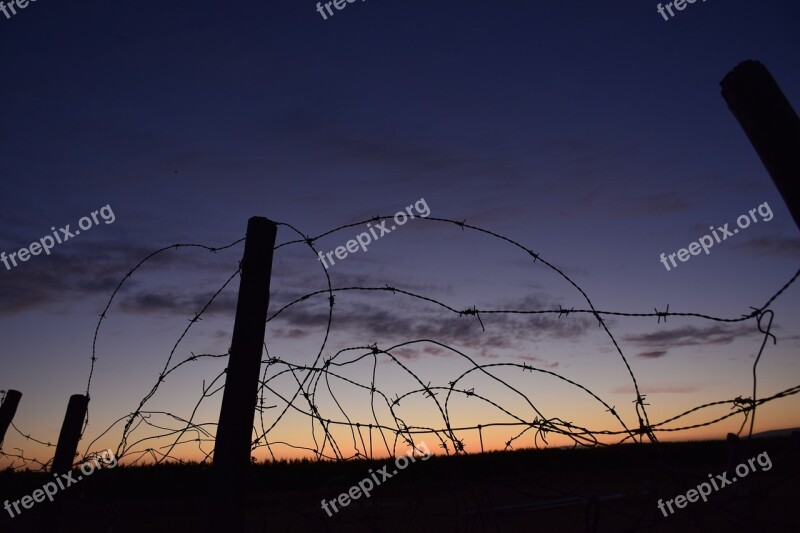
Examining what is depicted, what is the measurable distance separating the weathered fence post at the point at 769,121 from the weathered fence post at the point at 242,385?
1.69 m

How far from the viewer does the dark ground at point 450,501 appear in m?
2.31

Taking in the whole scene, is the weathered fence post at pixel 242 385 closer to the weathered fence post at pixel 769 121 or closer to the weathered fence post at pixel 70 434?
the weathered fence post at pixel 769 121

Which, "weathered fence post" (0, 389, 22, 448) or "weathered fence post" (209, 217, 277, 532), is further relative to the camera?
"weathered fence post" (0, 389, 22, 448)

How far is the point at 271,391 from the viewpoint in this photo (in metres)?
2.89

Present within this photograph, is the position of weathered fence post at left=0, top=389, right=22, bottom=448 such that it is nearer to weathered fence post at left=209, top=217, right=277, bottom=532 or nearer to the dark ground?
the dark ground

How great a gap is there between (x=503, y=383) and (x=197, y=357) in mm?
1505

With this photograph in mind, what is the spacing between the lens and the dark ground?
2.31 m

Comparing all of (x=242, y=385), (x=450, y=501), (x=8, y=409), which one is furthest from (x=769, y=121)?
(x=450, y=501)

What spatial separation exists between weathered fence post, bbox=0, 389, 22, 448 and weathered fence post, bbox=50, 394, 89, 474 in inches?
49.7

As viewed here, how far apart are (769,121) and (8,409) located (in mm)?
5138

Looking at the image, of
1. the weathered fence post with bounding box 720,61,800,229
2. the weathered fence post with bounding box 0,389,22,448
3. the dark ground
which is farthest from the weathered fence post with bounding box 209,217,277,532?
the weathered fence post with bounding box 0,389,22,448

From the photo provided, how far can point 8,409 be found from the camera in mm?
4680

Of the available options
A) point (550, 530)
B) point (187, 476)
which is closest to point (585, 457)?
point (187, 476)

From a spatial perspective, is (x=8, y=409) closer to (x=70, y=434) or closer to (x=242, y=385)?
Answer: (x=70, y=434)
